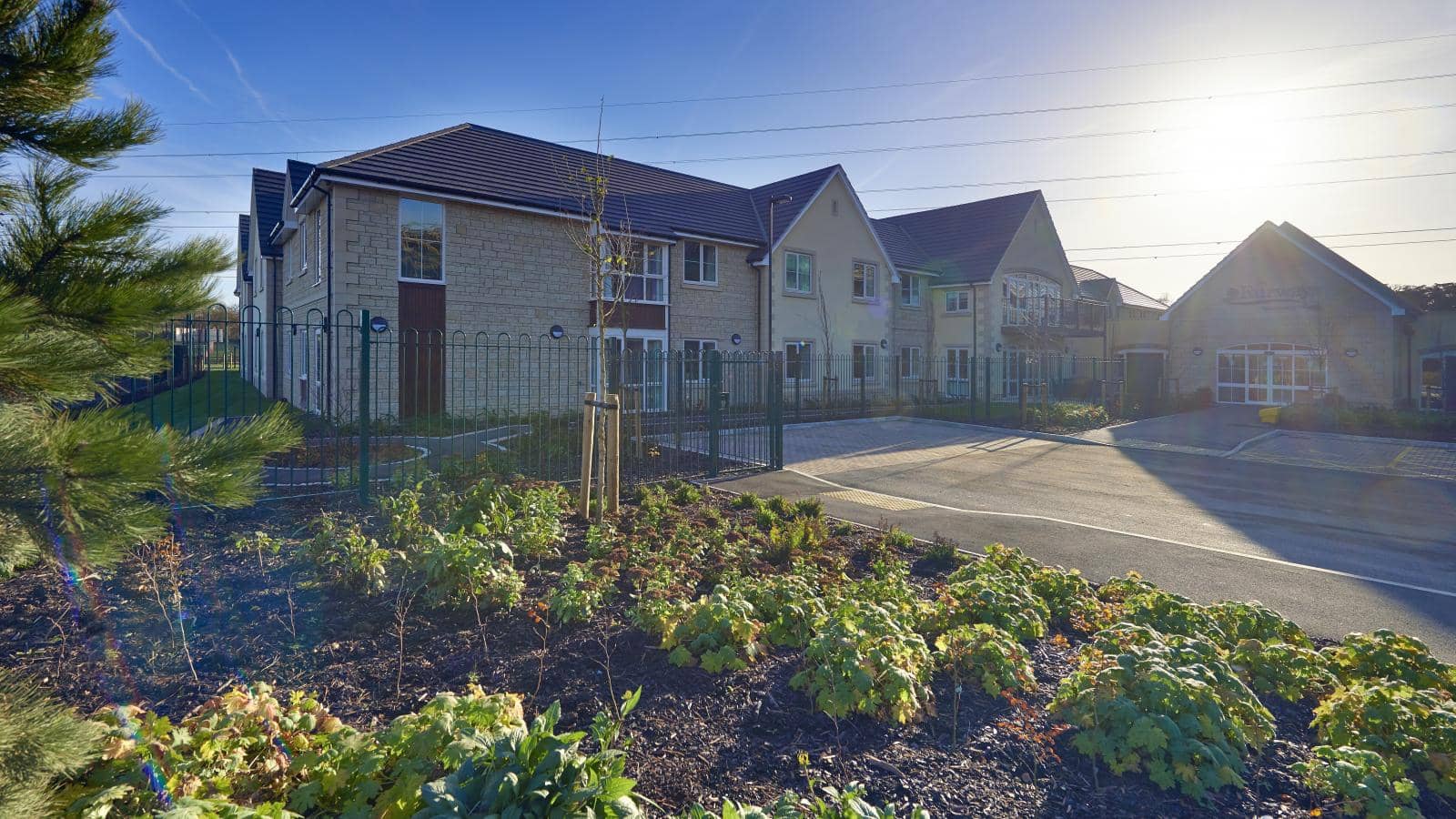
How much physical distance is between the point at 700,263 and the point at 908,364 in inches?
454

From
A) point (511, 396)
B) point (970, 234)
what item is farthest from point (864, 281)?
point (511, 396)

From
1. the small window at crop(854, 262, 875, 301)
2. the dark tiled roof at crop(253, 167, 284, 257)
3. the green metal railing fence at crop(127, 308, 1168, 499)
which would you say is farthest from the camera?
the small window at crop(854, 262, 875, 301)

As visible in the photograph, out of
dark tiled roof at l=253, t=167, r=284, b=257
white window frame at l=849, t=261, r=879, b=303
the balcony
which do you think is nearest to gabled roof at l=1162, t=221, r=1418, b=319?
the balcony

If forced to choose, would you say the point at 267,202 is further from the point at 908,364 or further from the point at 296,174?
the point at 908,364

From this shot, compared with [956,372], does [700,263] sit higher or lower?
higher

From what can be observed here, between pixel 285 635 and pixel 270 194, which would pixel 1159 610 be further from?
pixel 270 194

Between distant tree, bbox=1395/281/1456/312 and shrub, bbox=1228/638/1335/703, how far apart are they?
31.1m

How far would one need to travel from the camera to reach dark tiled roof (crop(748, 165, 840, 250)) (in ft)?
83.2

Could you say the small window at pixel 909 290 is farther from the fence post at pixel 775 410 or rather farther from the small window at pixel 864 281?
the fence post at pixel 775 410

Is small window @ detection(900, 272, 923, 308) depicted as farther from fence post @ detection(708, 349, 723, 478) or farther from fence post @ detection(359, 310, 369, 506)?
fence post @ detection(359, 310, 369, 506)

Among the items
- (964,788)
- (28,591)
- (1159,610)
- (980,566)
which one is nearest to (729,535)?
(980,566)

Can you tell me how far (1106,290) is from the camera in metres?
39.2

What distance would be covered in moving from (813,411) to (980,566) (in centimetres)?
1611

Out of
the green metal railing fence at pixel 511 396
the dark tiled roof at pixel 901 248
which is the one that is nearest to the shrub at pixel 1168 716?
the green metal railing fence at pixel 511 396
